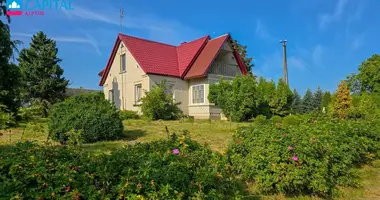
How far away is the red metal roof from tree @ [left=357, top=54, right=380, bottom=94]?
27.9 meters

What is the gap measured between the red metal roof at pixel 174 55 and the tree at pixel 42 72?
506 centimetres

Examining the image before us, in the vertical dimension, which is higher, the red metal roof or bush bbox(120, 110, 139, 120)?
the red metal roof

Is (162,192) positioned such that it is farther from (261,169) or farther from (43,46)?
(43,46)

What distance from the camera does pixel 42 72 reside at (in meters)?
23.5

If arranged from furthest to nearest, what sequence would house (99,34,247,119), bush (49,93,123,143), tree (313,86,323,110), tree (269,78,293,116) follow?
1. tree (313,86,323,110)
2. house (99,34,247,119)
3. tree (269,78,293,116)
4. bush (49,93,123,143)

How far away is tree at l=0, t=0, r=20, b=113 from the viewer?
11.2 metres

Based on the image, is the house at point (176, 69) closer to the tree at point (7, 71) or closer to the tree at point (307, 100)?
the tree at point (7, 71)

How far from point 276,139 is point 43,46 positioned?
81.4 ft

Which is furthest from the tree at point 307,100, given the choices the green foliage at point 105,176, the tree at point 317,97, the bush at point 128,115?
the green foliage at point 105,176

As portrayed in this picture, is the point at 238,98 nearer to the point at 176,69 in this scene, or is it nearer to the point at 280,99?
the point at 280,99

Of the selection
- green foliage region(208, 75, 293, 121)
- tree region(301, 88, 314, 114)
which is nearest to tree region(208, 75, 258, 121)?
green foliage region(208, 75, 293, 121)

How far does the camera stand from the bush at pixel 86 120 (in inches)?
292

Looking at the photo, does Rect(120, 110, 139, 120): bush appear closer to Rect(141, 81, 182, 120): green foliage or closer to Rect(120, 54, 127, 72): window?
Rect(141, 81, 182, 120): green foliage

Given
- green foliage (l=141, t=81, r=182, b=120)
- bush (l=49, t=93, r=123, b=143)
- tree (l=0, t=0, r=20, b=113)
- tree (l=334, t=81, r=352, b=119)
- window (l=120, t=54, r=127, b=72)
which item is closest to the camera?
bush (l=49, t=93, r=123, b=143)
